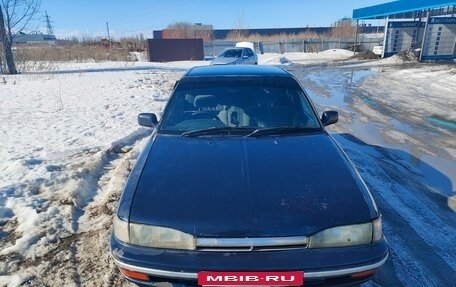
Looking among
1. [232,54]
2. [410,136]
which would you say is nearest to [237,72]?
[410,136]

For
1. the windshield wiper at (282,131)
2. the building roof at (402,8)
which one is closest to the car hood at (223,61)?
the building roof at (402,8)

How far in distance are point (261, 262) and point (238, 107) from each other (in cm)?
184

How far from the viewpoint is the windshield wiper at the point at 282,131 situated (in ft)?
10.3

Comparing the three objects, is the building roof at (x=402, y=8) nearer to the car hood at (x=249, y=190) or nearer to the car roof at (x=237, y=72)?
the car roof at (x=237, y=72)

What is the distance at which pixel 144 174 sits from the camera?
256 cm

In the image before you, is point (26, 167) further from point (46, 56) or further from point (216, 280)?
point (46, 56)

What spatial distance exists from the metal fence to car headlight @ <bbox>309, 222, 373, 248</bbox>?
39.2 meters

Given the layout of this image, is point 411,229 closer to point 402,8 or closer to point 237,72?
point 237,72

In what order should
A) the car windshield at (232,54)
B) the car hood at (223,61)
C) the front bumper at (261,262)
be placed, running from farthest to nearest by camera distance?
the car windshield at (232,54) < the car hood at (223,61) < the front bumper at (261,262)

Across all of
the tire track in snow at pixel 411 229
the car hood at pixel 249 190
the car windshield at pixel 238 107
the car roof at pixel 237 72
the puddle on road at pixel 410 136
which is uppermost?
the car roof at pixel 237 72

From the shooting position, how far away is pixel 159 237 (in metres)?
2.10

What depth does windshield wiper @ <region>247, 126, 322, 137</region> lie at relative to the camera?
3127mm

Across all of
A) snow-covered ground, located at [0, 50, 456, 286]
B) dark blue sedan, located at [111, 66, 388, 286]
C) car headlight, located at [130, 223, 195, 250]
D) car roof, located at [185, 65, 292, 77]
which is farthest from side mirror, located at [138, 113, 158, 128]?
car headlight, located at [130, 223, 195, 250]

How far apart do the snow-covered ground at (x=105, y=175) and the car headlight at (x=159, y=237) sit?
86 centimetres
